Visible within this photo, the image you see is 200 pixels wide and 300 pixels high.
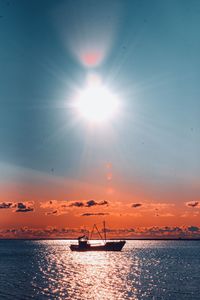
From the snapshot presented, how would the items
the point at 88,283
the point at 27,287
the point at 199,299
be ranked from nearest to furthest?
the point at 199,299 < the point at 27,287 < the point at 88,283

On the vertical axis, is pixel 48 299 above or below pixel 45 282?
below

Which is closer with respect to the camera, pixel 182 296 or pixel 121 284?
pixel 182 296

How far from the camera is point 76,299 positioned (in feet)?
210

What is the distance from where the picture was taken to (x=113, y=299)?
210ft

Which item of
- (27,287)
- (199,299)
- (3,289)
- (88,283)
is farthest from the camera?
(88,283)

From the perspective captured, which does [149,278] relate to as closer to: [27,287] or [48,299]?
[27,287]

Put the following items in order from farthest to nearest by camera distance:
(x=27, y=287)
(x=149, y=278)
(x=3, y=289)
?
(x=149, y=278), (x=27, y=287), (x=3, y=289)

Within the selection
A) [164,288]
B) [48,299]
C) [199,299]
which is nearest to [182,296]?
[199,299]

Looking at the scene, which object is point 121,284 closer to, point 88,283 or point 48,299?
point 88,283

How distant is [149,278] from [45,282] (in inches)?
1049

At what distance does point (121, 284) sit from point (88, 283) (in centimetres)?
744

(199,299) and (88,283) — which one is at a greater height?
(88,283)

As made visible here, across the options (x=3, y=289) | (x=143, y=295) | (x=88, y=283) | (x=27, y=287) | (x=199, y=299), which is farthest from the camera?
(x=88, y=283)

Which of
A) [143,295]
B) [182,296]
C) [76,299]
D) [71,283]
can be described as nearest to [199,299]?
[182,296]
